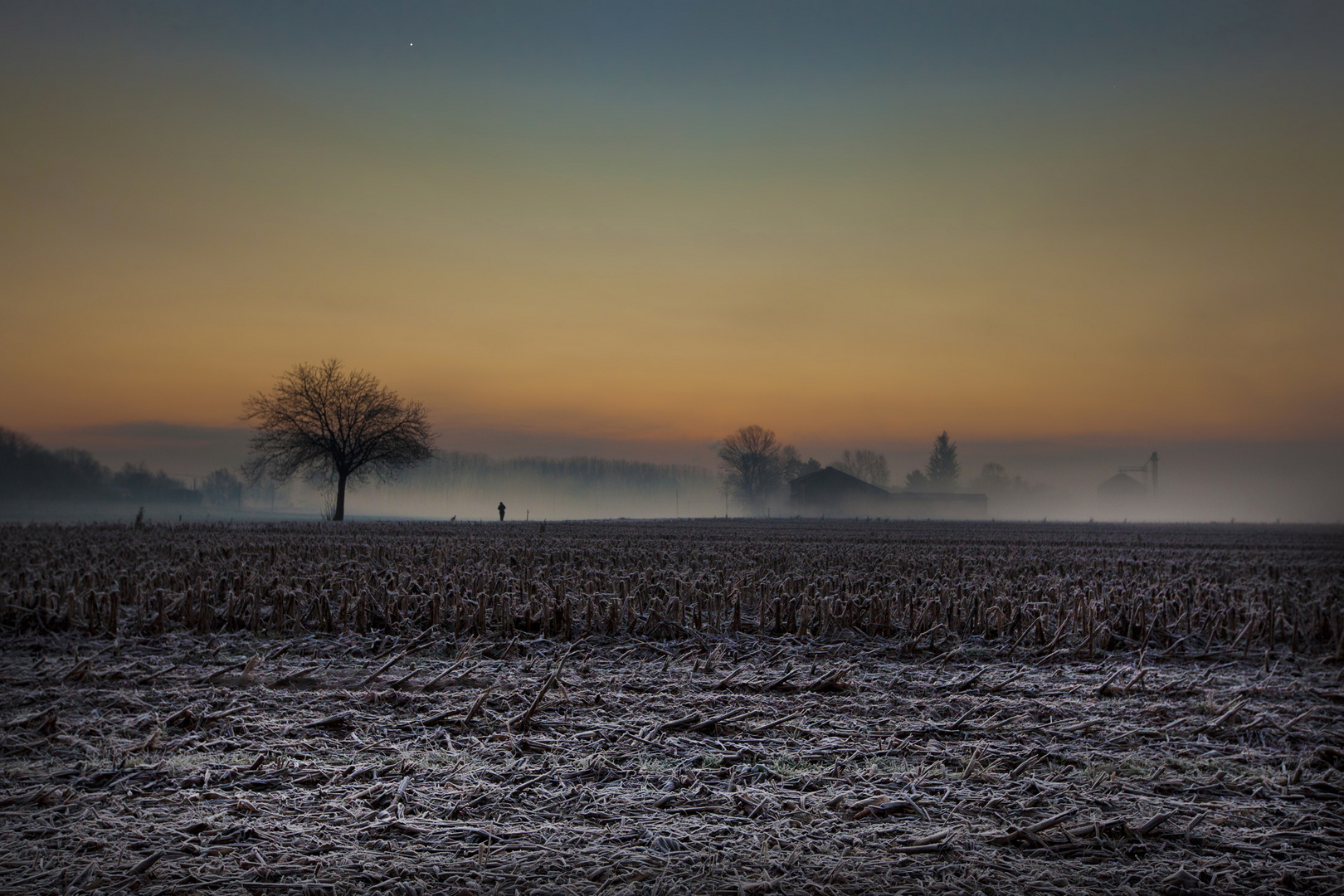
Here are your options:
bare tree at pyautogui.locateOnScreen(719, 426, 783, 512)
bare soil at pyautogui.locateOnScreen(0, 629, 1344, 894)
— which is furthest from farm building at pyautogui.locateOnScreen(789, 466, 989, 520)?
bare soil at pyautogui.locateOnScreen(0, 629, 1344, 894)

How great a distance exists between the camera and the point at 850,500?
4269 inches

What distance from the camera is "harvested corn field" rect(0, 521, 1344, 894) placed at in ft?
13.4

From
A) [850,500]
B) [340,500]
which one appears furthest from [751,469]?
[340,500]

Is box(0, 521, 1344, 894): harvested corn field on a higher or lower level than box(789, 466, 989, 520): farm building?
lower

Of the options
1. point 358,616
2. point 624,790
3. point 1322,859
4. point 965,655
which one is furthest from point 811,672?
point 358,616

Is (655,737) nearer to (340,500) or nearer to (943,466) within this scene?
(340,500)

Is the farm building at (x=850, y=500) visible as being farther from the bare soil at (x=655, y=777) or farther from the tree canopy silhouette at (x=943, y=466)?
the bare soil at (x=655, y=777)

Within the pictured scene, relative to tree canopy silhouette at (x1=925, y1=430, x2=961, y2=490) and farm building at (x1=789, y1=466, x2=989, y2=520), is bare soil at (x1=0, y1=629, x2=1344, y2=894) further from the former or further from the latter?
tree canopy silhouette at (x1=925, y1=430, x2=961, y2=490)

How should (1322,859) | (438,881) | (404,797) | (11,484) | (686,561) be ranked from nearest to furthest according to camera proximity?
(438,881) < (1322,859) < (404,797) < (686,561) < (11,484)

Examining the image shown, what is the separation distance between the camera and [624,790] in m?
4.98

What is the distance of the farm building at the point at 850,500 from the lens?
4269 inches

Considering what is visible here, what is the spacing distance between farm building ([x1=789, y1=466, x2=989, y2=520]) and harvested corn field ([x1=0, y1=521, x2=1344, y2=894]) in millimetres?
96406

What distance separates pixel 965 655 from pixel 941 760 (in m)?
4.25

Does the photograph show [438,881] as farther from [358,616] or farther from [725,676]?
[358,616]
